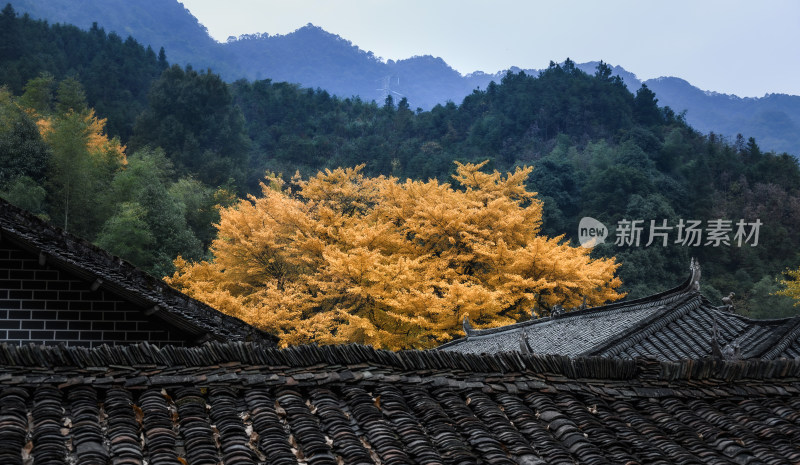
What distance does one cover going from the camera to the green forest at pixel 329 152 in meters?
35.5

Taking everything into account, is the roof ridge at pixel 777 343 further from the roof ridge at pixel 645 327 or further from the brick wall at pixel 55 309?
the brick wall at pixel 55 309

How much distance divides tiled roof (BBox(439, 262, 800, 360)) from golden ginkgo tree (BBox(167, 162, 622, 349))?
6155mm

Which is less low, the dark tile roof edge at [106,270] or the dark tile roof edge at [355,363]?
the dark tile roof edge at [355,363]

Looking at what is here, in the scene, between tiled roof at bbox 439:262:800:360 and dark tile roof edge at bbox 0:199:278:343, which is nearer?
dark tile roof edge at bbox 0:199:278:343

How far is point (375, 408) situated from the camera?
4.27m

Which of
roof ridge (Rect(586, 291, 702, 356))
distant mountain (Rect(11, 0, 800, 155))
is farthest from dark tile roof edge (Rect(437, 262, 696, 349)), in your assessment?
distant mountain (Rect(11, 0, 800, 155))

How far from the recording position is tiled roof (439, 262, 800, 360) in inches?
471

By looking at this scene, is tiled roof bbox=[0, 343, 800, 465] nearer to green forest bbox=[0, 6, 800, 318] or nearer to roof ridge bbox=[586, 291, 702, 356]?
roof ridge bbox=[586, 291, 702, 356]

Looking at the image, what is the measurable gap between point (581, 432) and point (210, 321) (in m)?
5.13

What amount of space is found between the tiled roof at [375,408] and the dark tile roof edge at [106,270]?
3932 millimetres

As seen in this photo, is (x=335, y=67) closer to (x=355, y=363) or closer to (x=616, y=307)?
(x=616, y=307)

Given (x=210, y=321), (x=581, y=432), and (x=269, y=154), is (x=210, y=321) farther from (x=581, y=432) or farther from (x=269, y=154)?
(x=269, y=154)

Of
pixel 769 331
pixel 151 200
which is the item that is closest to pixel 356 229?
pixel 151 200

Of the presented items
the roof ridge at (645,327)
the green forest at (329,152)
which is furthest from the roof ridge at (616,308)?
the green forest at (329,152)
